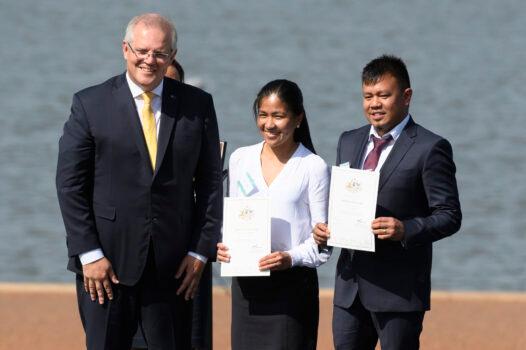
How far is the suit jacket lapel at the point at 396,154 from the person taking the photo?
661 centimetres

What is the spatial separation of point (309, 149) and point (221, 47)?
69.3 ft

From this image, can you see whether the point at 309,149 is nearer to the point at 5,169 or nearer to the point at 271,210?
the point at 271,210

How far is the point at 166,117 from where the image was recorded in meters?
6.41

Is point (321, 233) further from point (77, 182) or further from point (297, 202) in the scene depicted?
point (77, 182)

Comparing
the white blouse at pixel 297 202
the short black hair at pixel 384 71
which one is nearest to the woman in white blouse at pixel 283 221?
the white blouse at pixel 297 202

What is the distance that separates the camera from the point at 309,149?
7.00m

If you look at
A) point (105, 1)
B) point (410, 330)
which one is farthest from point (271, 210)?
point (105, 1)

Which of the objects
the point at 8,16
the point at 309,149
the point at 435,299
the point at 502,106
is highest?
the point at 8,16

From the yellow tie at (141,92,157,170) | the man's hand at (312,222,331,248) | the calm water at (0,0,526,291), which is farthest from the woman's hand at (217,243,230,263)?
the calm water at (0,0,526,291)

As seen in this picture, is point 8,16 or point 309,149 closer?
point 309,149

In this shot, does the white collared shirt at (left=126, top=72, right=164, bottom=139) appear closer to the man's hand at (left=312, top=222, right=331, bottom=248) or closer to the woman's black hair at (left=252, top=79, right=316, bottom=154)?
the woman's black hair at (left=252, top=79, right=316, bottom=154)

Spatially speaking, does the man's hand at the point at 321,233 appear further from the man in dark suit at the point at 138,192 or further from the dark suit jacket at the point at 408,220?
the man in dark suit at the point at 138,192

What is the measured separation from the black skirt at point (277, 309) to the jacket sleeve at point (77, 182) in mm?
898

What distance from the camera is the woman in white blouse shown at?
22.5 ft
